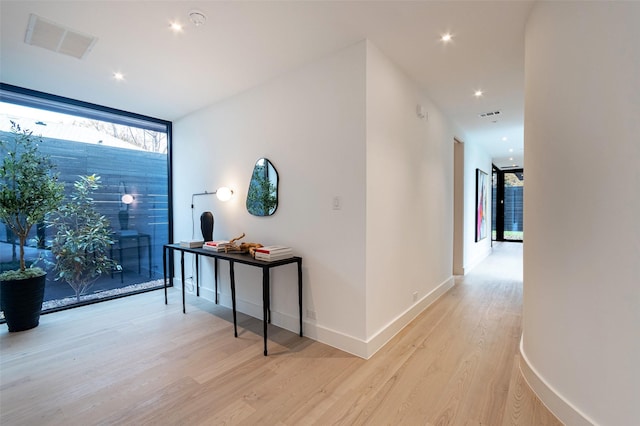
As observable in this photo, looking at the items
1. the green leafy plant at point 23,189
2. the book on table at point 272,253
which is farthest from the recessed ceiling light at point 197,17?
the green leafy plant at point 23,189

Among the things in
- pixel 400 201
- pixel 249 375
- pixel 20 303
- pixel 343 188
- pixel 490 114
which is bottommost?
pixel 249 375

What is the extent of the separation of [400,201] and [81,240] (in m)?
4.09

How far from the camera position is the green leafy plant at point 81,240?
3.65 m

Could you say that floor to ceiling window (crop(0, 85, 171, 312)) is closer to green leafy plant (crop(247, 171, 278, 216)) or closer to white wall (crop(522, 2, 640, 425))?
green leafy plant (crop(247, 171, 278, 216))

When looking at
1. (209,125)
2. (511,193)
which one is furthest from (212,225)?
(511,193)

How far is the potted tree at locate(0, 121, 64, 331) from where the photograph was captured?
3.00m

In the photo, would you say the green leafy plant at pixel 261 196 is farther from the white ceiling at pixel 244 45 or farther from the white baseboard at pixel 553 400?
the white baseboard at pixel 553 400

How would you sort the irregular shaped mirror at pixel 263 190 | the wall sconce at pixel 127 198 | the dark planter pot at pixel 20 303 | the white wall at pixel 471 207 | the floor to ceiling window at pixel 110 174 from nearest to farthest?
the dark planter pot at pixel 20 303, the irregular shaped mirror at pixel 263 190, the floor to ceiling window at pixel 110 174, the wall sconce at pixel 127 198, the white wall at pixel 471 207

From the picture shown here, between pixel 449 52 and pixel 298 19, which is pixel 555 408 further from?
pixel 298 19

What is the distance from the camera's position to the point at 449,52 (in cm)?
264

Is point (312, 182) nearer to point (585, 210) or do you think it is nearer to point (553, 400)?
point (585, 210)

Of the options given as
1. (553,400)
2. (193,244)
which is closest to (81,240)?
(193,244)

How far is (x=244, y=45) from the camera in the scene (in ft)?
8.20

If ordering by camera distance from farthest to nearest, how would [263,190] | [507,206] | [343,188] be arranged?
1. [507,206]
2. [263,190]
3. [343,188]
